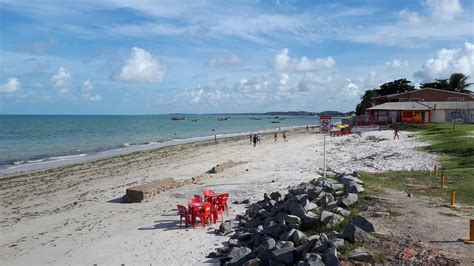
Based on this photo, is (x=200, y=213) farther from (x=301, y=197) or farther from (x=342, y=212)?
(x=342, y=212)

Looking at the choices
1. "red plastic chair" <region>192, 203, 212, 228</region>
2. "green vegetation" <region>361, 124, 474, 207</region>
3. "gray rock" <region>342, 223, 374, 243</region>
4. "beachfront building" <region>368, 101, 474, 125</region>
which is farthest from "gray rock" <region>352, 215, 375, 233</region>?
Answer: "beachfront building" <region>368, 101, 474, 125</region>

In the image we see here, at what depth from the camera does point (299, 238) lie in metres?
9.00

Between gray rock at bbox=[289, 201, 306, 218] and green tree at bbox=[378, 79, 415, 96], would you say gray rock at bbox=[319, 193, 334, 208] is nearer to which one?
gray rock at bbox=[289, 201, 306, 218]

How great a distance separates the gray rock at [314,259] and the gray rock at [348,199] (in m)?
3.52

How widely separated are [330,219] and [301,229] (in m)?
0.74

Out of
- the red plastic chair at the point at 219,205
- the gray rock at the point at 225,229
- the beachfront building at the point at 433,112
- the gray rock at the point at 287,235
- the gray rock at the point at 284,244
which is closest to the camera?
the gray rock at the point at 284,244

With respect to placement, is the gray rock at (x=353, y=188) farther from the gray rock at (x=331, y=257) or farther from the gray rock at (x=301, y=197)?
the gray rock at (x=331, y=257)

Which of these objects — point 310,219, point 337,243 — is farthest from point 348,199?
point 337,243

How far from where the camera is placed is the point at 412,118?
56.9 m

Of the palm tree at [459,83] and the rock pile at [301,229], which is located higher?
the palm tree at [459,83]

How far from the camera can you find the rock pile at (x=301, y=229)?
8.21 metres

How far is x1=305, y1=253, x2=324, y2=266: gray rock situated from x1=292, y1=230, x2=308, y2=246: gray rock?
1.02m

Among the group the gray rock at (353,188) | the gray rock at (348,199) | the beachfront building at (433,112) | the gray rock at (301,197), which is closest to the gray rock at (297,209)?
the gray rock at (301,197)

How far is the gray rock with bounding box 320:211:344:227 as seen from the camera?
31.6 ft
